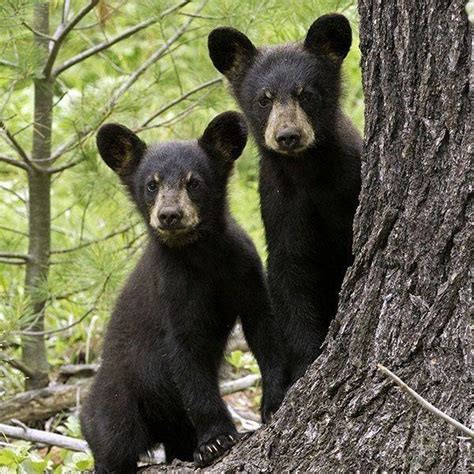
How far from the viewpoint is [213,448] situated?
4809mm

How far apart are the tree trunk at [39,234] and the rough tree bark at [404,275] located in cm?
358

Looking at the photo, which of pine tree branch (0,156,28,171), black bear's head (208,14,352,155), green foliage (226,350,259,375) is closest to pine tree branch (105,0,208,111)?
pine tree branch (0,156,28,171)

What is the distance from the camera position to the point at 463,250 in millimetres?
3469

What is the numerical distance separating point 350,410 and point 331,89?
2.04 m

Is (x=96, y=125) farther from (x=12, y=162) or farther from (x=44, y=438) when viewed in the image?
(x=44, y=438)

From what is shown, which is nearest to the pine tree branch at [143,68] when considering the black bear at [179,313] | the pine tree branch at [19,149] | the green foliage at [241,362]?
the pine tree branch at [19,149]

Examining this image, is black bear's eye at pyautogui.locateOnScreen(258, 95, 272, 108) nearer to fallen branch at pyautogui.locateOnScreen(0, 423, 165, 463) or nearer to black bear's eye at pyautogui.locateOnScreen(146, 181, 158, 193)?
black bear's eye at pyautogui.locateOnScreen(146, 181, 158, 193)

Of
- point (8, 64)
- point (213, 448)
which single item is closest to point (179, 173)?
point (213, 448)

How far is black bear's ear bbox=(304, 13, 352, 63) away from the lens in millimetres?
5156

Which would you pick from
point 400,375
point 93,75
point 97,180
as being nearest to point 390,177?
point 400,375

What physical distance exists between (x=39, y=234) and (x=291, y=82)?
3.06 meters

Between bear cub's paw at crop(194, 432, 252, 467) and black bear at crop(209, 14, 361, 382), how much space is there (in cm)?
46

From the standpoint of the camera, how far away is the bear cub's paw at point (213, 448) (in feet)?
15.7

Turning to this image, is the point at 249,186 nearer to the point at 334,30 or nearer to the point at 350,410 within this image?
the point at 334,30
